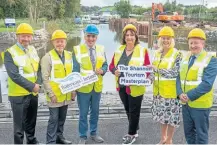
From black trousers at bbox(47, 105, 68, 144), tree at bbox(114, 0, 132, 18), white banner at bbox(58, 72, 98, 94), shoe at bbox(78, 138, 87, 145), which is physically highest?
tree at bbox(114, 0, 132, 18)

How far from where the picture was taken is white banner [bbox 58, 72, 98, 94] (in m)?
4.37

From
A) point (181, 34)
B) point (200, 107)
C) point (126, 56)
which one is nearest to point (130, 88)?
point (126, 56)

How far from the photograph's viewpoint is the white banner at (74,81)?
437 centimetres

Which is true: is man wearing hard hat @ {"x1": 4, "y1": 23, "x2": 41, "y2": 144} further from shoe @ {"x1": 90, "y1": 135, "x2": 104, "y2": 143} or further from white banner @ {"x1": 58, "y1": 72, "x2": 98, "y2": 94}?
shoe @ {"x1": 90, "y1": 135, "x2": 104, "y2": 143}

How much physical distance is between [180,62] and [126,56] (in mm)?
831

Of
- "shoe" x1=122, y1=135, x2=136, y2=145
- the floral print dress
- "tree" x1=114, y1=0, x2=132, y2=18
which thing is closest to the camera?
the floral print dress

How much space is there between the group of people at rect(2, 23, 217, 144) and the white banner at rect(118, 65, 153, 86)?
0.20ft

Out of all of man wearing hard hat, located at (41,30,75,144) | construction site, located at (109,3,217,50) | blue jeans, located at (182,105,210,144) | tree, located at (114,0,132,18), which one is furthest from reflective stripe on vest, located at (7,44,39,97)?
tree, located at (114,0,132,18)

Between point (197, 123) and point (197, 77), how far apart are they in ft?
1.89

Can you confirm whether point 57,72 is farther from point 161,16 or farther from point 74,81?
point 161,16

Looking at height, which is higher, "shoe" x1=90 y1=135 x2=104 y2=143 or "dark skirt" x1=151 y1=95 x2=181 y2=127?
"dark skirt" x1=151 y1=95 x2=181 y2=127

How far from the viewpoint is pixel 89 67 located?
4590mm

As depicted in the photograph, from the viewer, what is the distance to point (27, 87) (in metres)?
4.07

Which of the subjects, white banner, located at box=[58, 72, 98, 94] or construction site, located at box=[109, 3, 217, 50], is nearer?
white banner, located at box=[58, 72, 98, 94]
